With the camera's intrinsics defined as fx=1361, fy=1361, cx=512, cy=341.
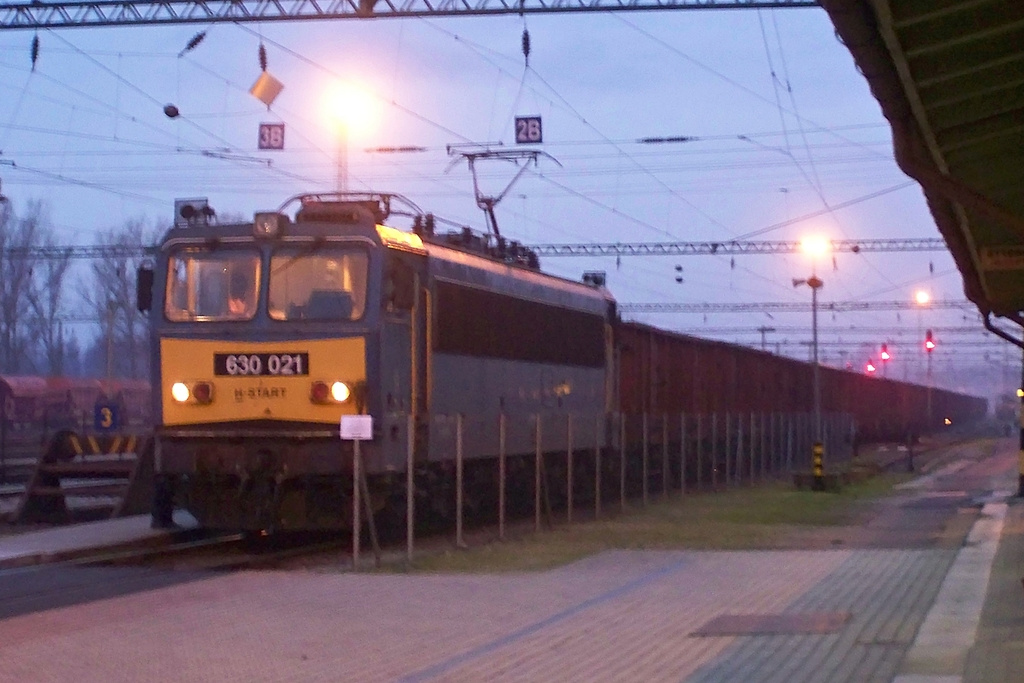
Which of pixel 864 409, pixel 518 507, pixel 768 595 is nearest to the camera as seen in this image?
pixel 768 595

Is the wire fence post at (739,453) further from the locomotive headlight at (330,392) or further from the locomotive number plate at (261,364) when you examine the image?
the locomotive number plate at (261,364)

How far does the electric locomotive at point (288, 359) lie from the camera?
15211 millimetres

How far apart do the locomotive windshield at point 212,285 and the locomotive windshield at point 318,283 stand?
0.98 feet

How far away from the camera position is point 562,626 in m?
10.5

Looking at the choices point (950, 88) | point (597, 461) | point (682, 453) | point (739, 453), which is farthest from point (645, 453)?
point (950, 88)

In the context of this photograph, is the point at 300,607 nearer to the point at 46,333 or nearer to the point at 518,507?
the point at 518,507

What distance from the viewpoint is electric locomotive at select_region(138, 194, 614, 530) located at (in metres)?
15.2

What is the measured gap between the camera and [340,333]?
15.3 meters

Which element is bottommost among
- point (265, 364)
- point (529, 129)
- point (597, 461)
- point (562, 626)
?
point (562, 626)

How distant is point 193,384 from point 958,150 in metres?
8.99

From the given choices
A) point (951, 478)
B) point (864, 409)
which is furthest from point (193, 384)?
point (864, 409)

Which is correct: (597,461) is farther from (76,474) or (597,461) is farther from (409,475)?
(76,474)

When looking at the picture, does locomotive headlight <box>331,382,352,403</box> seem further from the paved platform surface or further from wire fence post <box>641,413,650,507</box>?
wire fence post <box>641,413,650,507</box>

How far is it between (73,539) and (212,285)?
11.0 feet
